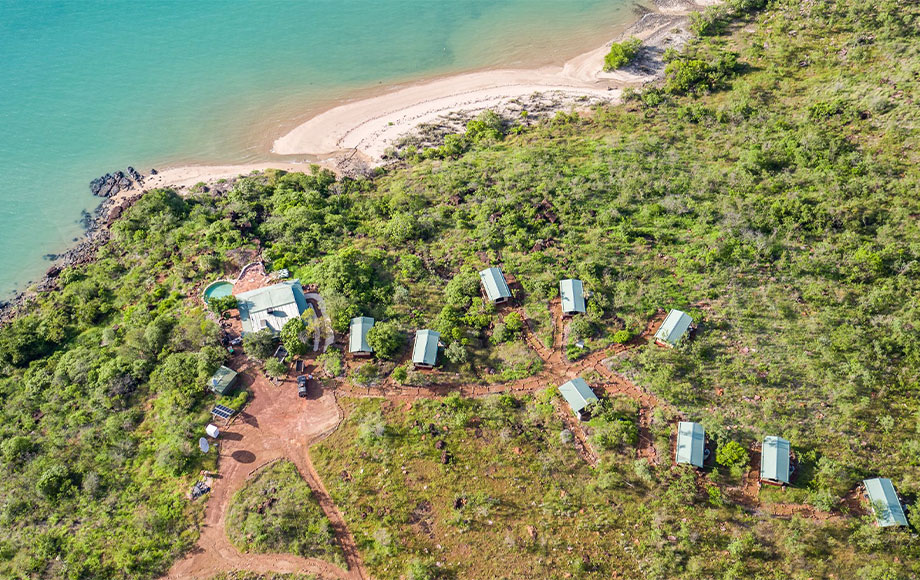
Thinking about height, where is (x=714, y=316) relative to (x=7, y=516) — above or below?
above

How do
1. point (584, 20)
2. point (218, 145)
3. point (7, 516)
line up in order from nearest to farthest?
point (7, 516)
point (218, 145)
point (584, 20)

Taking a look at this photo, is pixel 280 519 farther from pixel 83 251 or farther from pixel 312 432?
pixel 83 251

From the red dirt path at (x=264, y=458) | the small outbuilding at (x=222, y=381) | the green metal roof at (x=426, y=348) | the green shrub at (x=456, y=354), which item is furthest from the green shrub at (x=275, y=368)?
the green shrub at (x=456, y=354)

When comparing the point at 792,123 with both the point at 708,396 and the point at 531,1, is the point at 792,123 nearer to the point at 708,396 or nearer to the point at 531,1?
the point at 708,396

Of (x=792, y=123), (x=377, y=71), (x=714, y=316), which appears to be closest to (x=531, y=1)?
(x=377, y=71)

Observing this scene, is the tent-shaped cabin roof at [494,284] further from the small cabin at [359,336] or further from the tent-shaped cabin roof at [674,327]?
the tent-shaped cabin roof at [674,327]

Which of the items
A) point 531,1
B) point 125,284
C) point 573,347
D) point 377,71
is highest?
point 531,1

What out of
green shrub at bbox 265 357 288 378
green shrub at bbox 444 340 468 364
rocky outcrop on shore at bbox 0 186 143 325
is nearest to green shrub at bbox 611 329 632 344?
green shrub at bbox 444 340 468 364
